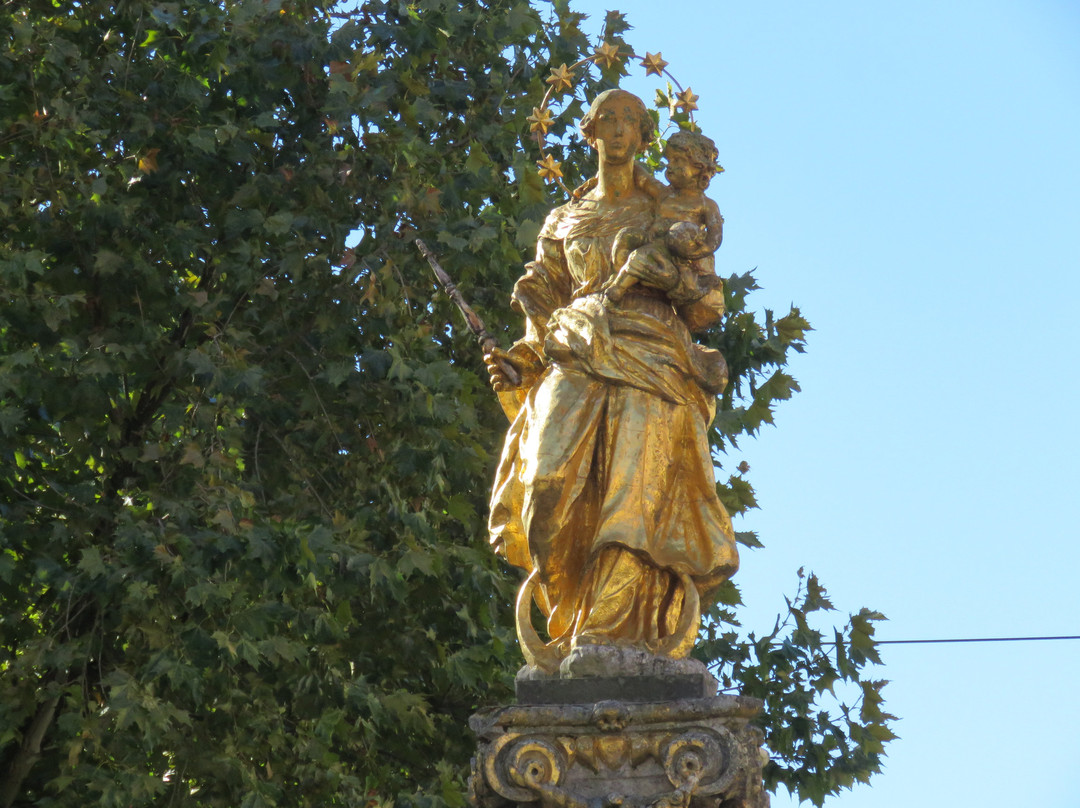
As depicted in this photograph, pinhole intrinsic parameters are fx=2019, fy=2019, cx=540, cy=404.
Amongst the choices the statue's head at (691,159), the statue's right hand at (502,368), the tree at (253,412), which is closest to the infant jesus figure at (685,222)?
the statue's head at (691,159)

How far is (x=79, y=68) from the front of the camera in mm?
12609

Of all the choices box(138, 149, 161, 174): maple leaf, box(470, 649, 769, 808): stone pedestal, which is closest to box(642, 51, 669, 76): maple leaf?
box(470, 649, 769, 808): stone pedestal

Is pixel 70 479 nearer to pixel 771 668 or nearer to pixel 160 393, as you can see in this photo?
pixel 160 393

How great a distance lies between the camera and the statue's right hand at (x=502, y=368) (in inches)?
314

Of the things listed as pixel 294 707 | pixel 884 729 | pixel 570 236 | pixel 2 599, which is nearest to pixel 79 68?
pixel 2 599

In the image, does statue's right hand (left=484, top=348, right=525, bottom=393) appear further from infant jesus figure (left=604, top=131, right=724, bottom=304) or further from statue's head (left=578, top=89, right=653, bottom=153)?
statue's head (left=578, top=89, right=653, bottom=153)

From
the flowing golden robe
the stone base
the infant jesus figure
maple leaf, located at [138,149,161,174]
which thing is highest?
maple leaf, located at [138,149,161,174]

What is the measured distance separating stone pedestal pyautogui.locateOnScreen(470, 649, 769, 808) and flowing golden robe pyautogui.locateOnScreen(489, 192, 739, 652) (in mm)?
399

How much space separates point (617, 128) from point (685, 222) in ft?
1.69

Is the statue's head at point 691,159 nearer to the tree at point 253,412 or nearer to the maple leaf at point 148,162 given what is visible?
the tree at point 253,412

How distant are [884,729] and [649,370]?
5.65 metres

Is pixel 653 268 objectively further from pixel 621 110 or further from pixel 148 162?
pixel 148 162

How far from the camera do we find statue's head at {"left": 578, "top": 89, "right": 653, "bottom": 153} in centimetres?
813

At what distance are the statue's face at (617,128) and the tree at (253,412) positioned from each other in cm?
376
